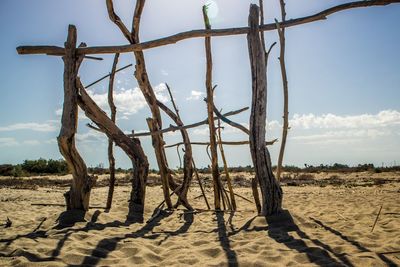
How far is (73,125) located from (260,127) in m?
2.90

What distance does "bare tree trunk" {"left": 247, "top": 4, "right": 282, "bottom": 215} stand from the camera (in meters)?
4.81

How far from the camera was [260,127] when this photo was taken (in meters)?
4.88

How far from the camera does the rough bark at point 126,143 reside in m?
5.71

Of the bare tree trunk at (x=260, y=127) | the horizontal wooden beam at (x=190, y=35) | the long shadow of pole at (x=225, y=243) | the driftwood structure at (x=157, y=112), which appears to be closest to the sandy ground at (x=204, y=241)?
the long shadow of pole at (x=225, y=243)

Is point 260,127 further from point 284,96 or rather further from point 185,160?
point 185,160

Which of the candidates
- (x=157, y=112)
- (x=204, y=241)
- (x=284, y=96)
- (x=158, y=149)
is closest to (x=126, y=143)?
(x=158, y=149)

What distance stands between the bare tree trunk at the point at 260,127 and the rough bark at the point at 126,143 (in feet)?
7.99

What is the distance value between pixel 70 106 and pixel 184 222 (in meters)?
2.64

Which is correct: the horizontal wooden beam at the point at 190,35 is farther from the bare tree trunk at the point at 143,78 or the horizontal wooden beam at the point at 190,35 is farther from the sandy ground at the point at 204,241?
the sandy ground at the point at 204,241

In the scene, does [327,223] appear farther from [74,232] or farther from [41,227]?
[41,227]

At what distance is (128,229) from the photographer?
4.96 m

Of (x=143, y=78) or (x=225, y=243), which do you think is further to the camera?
(x=143, y=78)

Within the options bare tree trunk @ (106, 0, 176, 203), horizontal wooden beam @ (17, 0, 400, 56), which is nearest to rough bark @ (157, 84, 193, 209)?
bare tree trunk @ (106, 0, 176, 203)

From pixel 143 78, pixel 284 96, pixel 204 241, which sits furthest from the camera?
pixel 143 78
